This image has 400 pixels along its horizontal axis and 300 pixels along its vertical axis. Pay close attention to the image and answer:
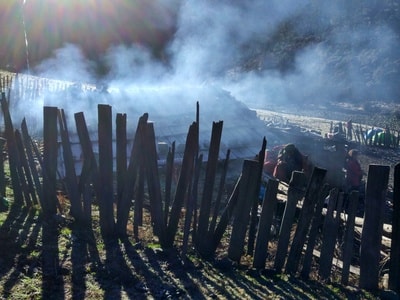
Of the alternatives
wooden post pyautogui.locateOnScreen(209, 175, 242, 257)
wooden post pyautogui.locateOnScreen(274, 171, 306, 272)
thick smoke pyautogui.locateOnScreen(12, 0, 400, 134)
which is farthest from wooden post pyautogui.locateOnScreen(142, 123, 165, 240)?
thick smoke pyautogui.locateOnScreen(12, 0, 400, 134)

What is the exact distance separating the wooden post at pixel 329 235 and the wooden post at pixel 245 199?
81cm

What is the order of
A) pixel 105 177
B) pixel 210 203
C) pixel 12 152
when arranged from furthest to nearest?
pixel 12 152
pixel 105 177
pixel 210 203

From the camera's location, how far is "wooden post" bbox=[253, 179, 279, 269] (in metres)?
4.28

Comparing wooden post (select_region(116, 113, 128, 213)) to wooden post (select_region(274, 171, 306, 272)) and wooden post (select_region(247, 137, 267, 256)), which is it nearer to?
wooden post (select_region(247, 137, 267, 256))

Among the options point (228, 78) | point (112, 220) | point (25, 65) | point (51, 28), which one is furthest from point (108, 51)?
point (112, 220)

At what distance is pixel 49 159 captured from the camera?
16.0ft

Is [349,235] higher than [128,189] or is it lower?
lower

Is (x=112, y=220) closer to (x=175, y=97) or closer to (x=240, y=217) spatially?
(x=240, y=217)

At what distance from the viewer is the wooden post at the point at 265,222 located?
168 inches

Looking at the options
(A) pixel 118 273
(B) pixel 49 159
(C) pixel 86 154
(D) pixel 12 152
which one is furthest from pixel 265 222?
(D) pixel 12 152

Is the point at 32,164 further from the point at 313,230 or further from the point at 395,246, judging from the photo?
the point at 395,246

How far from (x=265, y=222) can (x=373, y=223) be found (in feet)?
3.53

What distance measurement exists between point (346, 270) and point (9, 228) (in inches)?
144

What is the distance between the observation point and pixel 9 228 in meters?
4.44
